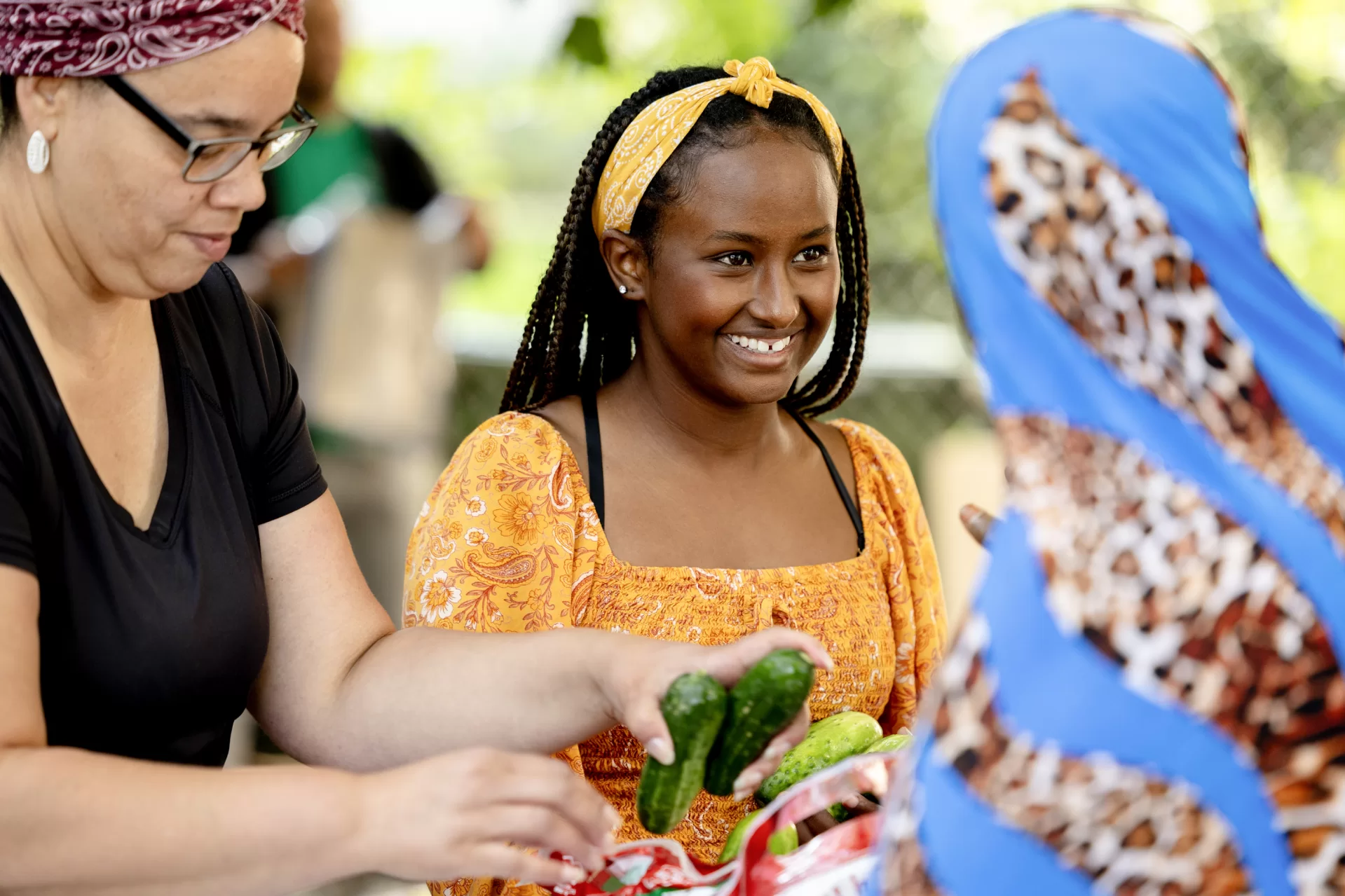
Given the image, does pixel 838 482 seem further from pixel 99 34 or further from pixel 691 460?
pixel 99 34

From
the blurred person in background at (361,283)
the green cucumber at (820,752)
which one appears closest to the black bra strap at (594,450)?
the green cucumber at (820,752)

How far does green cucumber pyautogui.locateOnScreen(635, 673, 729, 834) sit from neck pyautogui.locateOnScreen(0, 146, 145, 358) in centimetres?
90

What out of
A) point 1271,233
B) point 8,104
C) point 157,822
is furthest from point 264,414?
point 1271,233

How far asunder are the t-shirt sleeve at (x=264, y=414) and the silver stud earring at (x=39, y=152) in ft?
1.45

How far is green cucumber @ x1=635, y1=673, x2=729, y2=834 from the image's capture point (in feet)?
5.82

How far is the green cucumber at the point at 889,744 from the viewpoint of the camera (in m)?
2.21

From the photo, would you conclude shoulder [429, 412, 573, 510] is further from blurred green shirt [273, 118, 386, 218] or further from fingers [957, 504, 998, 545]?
blurred green shirt [273, 118, 386, 218]

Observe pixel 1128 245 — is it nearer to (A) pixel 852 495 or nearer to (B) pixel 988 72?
(B) pixel 988 72

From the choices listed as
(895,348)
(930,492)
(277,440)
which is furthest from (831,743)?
(895,348)

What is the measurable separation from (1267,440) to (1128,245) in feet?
0.81

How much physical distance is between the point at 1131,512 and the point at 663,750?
662 millimetres

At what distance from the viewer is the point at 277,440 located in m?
2.17

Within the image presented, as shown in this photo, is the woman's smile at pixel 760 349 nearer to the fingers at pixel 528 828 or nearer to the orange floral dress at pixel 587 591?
the orange floral dress at pixel 587 591

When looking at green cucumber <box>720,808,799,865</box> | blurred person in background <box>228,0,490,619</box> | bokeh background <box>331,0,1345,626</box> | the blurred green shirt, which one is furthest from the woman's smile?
the blurred green shirt
